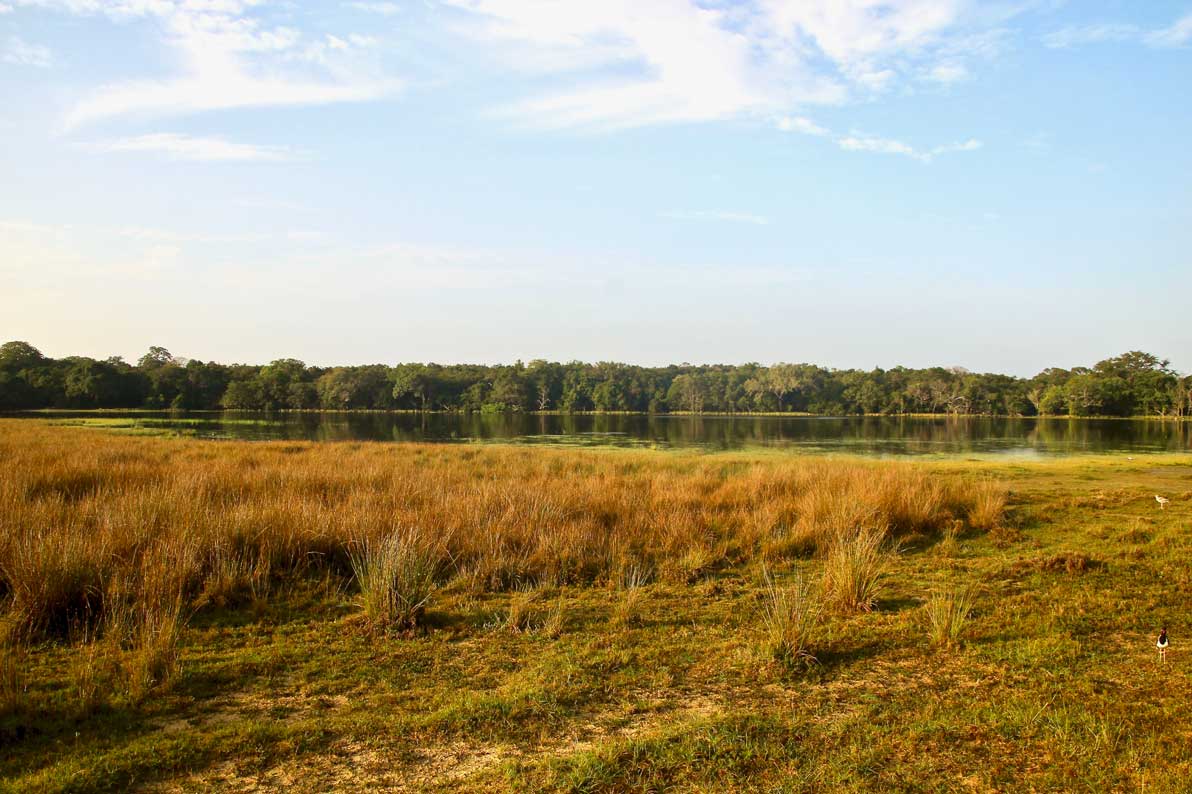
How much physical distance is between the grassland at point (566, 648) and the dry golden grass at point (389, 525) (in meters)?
0.05

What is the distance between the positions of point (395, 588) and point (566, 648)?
167 centimetres

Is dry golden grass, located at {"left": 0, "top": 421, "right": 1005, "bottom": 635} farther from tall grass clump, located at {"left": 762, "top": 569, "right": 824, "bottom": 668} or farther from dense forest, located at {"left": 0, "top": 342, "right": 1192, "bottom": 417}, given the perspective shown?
dense forest, located at {"left": 0, "top": 342, "right": 1192, "bottom": 417}

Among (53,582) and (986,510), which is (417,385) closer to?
(986,510)

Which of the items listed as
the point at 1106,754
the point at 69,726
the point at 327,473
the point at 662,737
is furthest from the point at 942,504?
the point at 69,726

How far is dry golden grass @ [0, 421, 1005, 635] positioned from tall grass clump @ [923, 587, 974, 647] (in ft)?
8.20

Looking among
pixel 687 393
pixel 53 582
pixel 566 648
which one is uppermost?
pixel 687 393

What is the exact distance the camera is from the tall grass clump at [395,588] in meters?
5.55

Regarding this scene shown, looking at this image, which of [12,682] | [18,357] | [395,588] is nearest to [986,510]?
[395,588]

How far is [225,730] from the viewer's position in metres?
3.67

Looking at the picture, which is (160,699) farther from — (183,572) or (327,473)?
(327,473)

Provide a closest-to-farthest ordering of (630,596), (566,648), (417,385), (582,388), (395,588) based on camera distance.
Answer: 1. (566,648)
2. (395,588)
3. (630,596)
4. (417,385)
5. (582,388)

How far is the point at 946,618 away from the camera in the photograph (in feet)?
17.2

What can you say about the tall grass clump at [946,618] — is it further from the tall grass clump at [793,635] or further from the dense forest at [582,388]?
the dense forest at [582,388]

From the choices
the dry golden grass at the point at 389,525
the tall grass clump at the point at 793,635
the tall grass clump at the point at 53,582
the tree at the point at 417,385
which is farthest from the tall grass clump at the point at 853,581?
the tree at the point at 417,385
